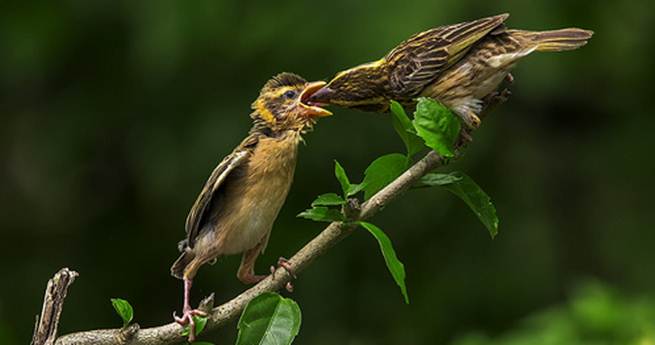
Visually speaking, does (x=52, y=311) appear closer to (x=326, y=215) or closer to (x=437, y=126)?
(x=326, y=215)

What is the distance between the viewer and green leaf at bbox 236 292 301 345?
3.02m

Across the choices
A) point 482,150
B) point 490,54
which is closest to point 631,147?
point 482,150

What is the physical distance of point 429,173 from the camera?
3.20m

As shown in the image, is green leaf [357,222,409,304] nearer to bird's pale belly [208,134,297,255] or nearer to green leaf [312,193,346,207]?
green leaf [312,193,346,207]

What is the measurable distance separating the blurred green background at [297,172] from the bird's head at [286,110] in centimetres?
425

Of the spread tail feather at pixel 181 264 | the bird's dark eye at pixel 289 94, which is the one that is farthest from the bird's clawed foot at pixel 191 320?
the bird's dark eye at pixel 289 94

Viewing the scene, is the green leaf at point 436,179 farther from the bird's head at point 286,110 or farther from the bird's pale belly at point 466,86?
the bird's head at point 286,110

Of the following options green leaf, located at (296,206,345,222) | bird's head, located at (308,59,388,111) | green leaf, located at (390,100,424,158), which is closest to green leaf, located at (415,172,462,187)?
green leaf, located at (390,100,424,158)

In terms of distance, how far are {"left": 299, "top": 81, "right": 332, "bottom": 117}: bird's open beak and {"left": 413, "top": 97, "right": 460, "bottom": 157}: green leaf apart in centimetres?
42

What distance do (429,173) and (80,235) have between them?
636 cm

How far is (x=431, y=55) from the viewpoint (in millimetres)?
3736

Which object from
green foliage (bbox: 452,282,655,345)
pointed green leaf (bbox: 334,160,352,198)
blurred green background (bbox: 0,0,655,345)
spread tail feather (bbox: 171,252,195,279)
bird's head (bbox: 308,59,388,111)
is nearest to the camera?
pointed green leaf (bbox: 334,160,352,198)

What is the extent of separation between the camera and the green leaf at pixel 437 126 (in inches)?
123

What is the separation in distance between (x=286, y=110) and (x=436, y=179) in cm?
68
